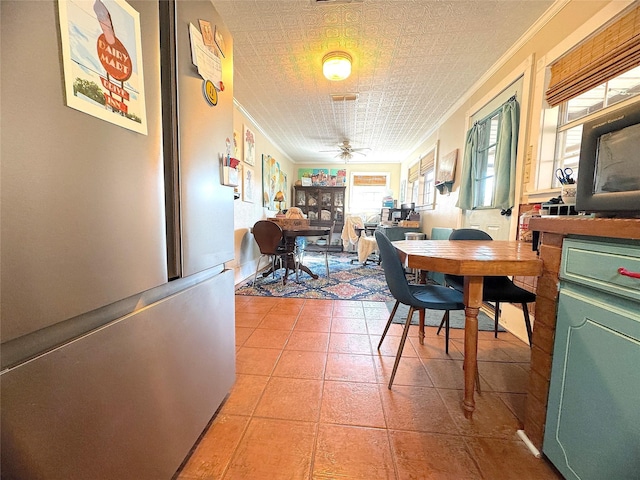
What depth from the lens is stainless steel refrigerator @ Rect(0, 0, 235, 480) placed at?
417 millimetres

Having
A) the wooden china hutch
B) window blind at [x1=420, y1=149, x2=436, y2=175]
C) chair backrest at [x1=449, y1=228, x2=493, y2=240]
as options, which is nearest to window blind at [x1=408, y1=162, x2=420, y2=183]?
window blind at [x1=420, y1=149, x2=436, y2=175]

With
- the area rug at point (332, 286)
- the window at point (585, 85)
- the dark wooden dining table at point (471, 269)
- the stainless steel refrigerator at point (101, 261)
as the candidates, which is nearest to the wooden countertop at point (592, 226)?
the dark wooden dining table at point (471, 269)

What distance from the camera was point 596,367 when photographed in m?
0.73

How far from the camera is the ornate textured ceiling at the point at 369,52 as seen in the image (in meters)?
→ 1.75

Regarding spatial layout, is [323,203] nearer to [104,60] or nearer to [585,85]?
[585,85]

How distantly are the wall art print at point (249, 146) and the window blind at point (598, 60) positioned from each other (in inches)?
131

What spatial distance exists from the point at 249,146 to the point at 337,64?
1972 mm

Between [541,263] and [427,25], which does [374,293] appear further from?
[427,25]

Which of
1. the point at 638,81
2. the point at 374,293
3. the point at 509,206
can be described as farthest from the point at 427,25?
the point at 374,293

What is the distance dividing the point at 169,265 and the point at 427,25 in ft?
8.00

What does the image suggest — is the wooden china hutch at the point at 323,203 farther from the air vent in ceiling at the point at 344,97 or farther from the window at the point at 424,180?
the air vent in ceiling at the point at 344,97

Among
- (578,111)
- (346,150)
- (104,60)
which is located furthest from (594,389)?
(346,150)

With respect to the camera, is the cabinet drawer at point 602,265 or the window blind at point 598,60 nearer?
the cabinet drawer at point 602,265

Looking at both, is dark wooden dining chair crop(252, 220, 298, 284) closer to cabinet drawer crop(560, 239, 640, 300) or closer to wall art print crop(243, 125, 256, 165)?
wall art print crop(243, 125, 256, 165)
